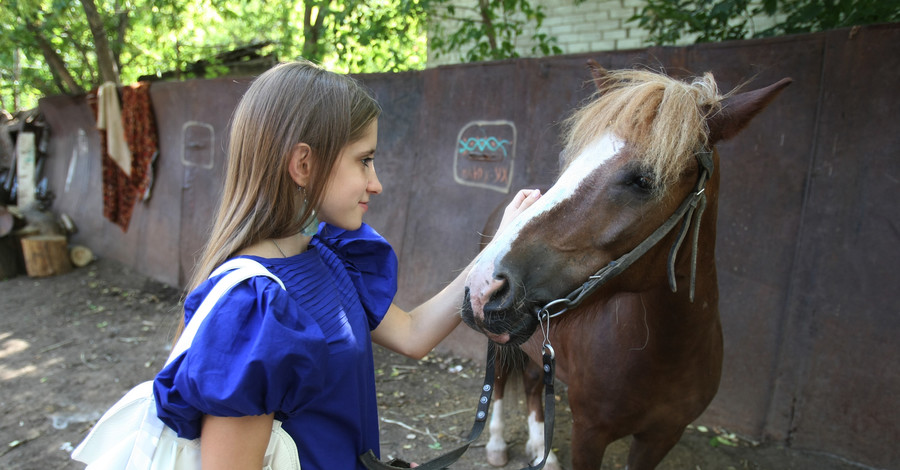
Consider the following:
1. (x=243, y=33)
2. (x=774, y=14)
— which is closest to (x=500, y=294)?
(x=774, y=14)

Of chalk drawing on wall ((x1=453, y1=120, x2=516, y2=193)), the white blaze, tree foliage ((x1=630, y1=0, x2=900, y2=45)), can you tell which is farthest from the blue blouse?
tree foliage ((x1=630, y1=0, x2=900, y2=45))

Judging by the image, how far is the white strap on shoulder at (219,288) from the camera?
883 mm

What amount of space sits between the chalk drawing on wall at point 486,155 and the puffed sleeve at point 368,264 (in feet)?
8.25

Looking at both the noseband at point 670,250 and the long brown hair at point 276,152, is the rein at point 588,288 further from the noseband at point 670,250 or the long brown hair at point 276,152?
the long brown hair at point 276,152

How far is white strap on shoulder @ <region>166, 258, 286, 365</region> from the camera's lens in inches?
34.8

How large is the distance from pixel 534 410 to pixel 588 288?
1.98 m

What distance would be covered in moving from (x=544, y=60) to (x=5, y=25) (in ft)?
26.1

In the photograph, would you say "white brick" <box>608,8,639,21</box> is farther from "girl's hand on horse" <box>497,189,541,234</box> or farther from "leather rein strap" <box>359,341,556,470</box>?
"leather rein strap" <box>359,341,556,470</box>

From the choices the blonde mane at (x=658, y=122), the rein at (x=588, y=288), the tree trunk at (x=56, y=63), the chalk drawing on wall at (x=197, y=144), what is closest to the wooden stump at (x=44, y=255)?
the chalk drawing on wall at (x=197, y=144)

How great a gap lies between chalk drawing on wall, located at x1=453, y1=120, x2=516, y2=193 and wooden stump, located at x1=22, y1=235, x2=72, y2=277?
5.75m

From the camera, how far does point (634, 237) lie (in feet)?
4.47

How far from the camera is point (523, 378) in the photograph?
3.16 m

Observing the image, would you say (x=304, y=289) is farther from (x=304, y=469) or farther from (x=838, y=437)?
(x=838, y=437)

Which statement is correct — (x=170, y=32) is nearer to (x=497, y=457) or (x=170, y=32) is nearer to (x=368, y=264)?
(x=497, y=457)
